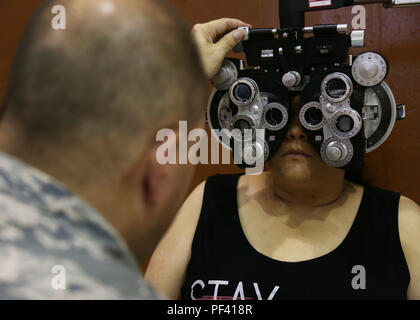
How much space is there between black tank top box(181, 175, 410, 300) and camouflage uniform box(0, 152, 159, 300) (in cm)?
84

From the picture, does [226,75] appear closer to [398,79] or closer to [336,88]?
[336,88]

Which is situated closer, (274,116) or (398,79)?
(274,116)

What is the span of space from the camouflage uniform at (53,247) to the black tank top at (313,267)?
838 mm

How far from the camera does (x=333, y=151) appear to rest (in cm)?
134

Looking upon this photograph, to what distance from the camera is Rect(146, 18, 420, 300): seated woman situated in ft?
4.54

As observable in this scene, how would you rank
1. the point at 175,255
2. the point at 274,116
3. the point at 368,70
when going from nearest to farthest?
the point at 368,70
the point at 274,116
the point at 175,255

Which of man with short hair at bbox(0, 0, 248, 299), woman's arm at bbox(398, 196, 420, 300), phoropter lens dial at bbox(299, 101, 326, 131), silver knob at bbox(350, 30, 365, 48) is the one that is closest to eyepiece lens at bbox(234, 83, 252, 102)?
phoropter lens dial at bbox(299, 101, 326, 131)

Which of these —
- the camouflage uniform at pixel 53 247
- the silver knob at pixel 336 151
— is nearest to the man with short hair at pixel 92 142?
the camouflage uniform at pixel 53 247

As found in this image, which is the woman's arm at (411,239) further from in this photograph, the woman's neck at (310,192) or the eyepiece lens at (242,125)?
the eyepiece lens at (242,125)

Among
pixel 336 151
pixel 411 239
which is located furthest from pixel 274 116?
pixel 411 239

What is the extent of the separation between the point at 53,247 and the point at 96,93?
18 cm

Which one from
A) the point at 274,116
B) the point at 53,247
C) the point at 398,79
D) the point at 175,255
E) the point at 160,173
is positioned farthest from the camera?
the point at 398,79

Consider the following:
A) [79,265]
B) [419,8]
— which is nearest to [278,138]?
[419,8]

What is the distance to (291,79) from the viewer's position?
1399 millimetres
